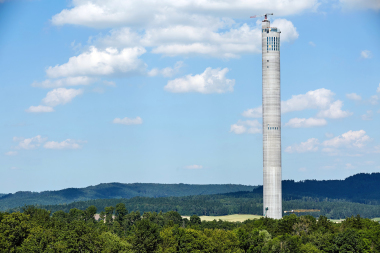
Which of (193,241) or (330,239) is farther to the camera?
(330,239)

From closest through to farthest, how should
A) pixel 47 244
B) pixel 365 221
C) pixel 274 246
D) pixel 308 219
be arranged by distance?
pixel 47 244 → pixel 274 246 → pixel 365 221 → pixel 308 219

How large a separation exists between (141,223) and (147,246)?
568cm

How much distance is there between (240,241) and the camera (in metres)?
138

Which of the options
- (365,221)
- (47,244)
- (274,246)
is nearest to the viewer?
(47,244)

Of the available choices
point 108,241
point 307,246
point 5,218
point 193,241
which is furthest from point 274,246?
point 5,218

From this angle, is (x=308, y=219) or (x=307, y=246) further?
(x=308, y=219)

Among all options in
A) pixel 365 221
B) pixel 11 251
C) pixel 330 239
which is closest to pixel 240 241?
pixel 330 239

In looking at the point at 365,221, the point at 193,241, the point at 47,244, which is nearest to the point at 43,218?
the point at 47,244

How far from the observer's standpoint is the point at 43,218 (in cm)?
16375

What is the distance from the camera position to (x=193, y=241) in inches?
A: 5017

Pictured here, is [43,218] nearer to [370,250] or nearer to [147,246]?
[147,246]

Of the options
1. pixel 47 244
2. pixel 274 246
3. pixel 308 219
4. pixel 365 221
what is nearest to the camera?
pixel 47 244

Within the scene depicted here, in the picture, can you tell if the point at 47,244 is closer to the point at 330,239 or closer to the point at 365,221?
the point at 330,239

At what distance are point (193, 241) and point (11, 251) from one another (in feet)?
131
